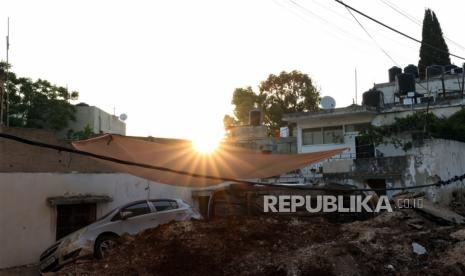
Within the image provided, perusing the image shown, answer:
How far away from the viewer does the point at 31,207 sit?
12.2 meters

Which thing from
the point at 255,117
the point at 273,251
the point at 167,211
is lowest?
the point at 273,251

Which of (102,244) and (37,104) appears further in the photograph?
(37,104)

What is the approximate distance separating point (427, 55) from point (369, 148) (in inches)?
727

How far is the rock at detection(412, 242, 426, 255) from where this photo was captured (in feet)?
25.3

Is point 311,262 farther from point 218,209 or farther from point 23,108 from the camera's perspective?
point 23,108

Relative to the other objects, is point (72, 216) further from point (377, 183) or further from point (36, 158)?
point (377, 183)

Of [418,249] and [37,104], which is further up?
[37,104]

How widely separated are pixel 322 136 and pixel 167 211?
18862 mm

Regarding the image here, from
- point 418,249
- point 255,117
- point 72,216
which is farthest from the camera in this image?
point 255,117

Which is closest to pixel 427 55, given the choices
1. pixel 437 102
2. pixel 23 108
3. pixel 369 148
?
pixel 437 102

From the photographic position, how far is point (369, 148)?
22.4 metres

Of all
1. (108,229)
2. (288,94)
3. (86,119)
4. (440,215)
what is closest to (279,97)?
(288,94)

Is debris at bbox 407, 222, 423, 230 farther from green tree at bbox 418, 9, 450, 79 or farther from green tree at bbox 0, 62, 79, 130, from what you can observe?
green tree at bbox 418, 9, 450, 79

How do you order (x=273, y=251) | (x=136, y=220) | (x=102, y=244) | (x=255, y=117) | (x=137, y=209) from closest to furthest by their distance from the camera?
1. (x=273, y=251)
2. (x=102, y=244)
3. (x=136, y=220)
4. (x=137, y=209)
5. (x=255, y=117)
